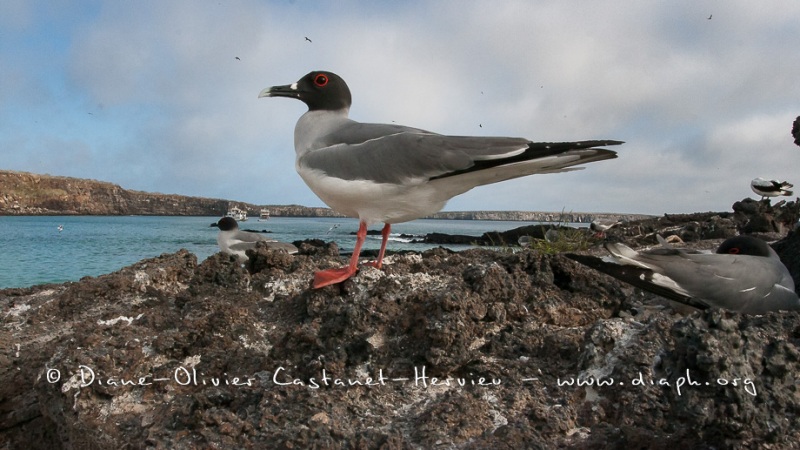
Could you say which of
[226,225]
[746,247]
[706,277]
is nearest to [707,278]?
[706,277]

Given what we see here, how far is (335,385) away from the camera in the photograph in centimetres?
297

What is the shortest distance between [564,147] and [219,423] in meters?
2.50

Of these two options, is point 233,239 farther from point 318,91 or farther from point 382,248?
point 382,248

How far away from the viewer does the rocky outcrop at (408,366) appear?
2.53 meters

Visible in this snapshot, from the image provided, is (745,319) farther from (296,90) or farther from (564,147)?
(296,90)

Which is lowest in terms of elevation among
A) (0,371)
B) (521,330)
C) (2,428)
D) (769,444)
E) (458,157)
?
(2,428)

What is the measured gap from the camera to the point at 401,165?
360cm

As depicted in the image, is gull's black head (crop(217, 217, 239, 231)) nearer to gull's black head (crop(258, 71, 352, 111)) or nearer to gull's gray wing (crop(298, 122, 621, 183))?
gull's black head (crop(258, 71, 352, 111))

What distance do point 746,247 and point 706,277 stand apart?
1.12m

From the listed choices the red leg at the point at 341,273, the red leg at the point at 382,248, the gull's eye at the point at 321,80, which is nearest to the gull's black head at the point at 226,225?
the gull's eye at the point at 321,80

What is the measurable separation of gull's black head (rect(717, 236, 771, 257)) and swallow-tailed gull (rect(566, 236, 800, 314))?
26 cm

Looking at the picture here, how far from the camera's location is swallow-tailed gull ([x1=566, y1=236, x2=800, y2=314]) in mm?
3617

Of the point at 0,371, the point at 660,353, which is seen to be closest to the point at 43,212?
the point at 0,371

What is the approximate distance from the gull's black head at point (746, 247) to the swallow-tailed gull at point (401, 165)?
7.64 feet
